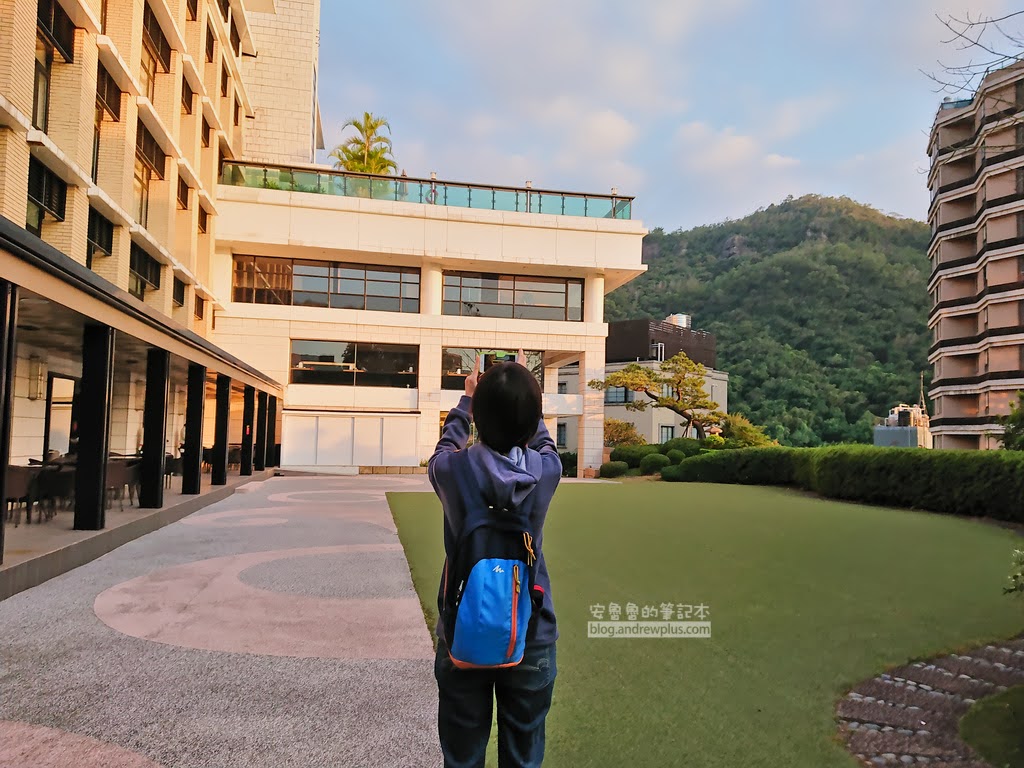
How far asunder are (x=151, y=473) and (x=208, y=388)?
1779 cm

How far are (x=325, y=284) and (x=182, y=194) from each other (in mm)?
8242

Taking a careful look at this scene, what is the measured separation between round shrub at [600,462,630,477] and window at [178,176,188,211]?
19.4 metres

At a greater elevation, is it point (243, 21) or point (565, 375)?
point (243, 21)

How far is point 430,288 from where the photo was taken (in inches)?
1243

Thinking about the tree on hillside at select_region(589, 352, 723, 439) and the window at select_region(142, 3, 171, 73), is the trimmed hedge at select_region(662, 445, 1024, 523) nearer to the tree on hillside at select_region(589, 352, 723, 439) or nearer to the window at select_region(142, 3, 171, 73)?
the tree on hillside at select_region(589, 352, 723, 439)

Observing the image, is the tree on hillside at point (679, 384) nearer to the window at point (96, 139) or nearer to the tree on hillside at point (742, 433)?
the tree on hillside at point (742, 433)

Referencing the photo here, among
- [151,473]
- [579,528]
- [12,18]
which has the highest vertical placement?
[12,18]

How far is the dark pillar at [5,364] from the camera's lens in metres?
5.80

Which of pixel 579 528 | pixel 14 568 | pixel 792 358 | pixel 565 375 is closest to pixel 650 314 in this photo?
pixel 792 358

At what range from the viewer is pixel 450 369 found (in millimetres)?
32625

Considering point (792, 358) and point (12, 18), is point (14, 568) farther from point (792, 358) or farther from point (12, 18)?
point (792, 358)

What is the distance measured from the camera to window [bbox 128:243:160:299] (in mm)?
18547

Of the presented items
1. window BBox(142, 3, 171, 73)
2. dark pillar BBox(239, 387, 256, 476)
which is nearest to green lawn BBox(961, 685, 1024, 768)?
dark pillar BBox(239, 387, 256, 476)

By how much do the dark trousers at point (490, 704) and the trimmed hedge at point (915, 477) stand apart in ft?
43.6
